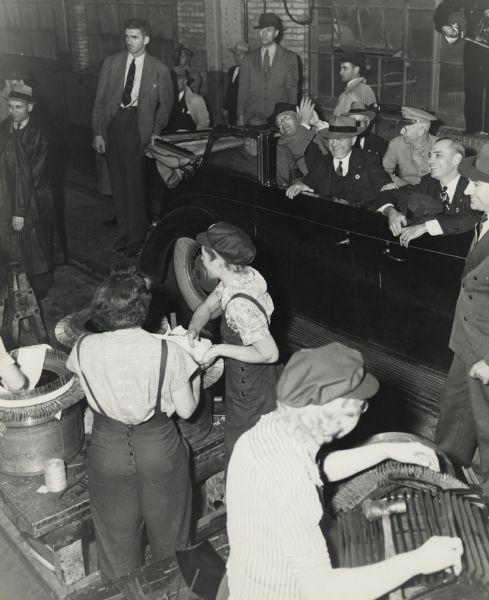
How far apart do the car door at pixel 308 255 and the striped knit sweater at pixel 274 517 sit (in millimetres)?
2771

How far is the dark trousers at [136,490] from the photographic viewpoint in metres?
3.00

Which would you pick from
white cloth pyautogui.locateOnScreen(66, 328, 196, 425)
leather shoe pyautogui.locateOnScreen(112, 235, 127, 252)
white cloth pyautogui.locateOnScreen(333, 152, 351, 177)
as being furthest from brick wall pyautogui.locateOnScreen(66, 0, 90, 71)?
white cloth pyautogui.locateOnScreen(66, 328, 196, 425)

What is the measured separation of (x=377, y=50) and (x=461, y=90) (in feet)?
4.61

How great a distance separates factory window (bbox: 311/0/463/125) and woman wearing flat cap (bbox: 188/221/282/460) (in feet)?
19.7

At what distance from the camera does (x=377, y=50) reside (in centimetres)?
946

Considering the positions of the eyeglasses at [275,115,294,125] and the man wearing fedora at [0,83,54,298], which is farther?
the man wearing fedora at [0,83,54,298]

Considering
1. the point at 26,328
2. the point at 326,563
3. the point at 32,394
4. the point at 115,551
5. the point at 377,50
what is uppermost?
the point at 377,50

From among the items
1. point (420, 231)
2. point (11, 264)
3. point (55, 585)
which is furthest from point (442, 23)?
point (55, 585)

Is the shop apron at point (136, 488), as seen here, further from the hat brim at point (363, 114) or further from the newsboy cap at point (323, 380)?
the hat brim at point (363, 114)

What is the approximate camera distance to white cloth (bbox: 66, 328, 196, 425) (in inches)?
111

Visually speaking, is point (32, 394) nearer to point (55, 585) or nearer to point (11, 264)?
point (55, 585)

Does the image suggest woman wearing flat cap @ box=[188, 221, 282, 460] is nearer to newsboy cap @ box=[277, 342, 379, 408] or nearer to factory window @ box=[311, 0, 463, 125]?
newsboy cap @ box=[277, 342, 379, 408]

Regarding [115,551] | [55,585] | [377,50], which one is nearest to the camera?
[115,551]

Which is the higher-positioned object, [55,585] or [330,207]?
[330,207]
